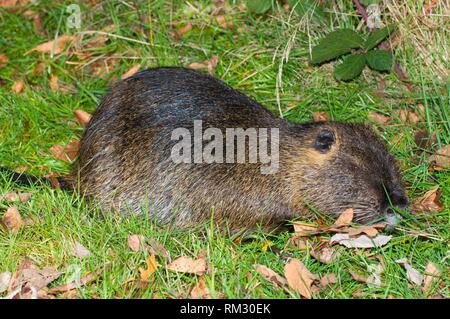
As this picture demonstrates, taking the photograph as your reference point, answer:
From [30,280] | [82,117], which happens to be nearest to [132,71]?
[82,117]

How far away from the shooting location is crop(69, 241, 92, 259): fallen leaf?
12.0 ft

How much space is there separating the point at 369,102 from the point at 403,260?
4.80 feet

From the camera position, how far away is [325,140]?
410 cm

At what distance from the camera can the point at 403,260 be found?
362 cm

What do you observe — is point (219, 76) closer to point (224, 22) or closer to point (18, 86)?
point (224, 22)

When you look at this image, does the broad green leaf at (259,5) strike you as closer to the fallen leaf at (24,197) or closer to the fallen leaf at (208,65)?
the fallen leaf at (208,65)

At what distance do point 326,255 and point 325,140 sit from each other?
0.63 metres

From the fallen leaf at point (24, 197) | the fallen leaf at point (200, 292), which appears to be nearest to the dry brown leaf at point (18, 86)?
the fallen leaf at point (24, 197)

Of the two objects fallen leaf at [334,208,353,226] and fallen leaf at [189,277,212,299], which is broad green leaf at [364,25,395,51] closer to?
fallen leaf at [334,208,353,226]

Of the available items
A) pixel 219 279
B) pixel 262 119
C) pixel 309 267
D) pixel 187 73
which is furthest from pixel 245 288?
pixel 187 73

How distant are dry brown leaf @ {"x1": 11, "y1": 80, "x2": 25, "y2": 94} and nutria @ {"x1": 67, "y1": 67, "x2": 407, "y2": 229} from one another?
113cm

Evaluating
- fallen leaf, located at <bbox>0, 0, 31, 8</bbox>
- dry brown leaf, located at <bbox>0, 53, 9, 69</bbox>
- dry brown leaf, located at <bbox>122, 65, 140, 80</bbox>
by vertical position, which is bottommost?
dry brown leaf, located at <bbox>122, 65, 140, 80</bbox>

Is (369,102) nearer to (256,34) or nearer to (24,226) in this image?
(256,34)

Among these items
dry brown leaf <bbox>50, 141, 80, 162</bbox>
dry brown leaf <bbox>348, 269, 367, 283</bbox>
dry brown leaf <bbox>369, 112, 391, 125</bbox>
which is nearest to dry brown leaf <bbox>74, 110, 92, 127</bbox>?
dry brown leaf <bbox>50, 141, 80, 162</bbox>
